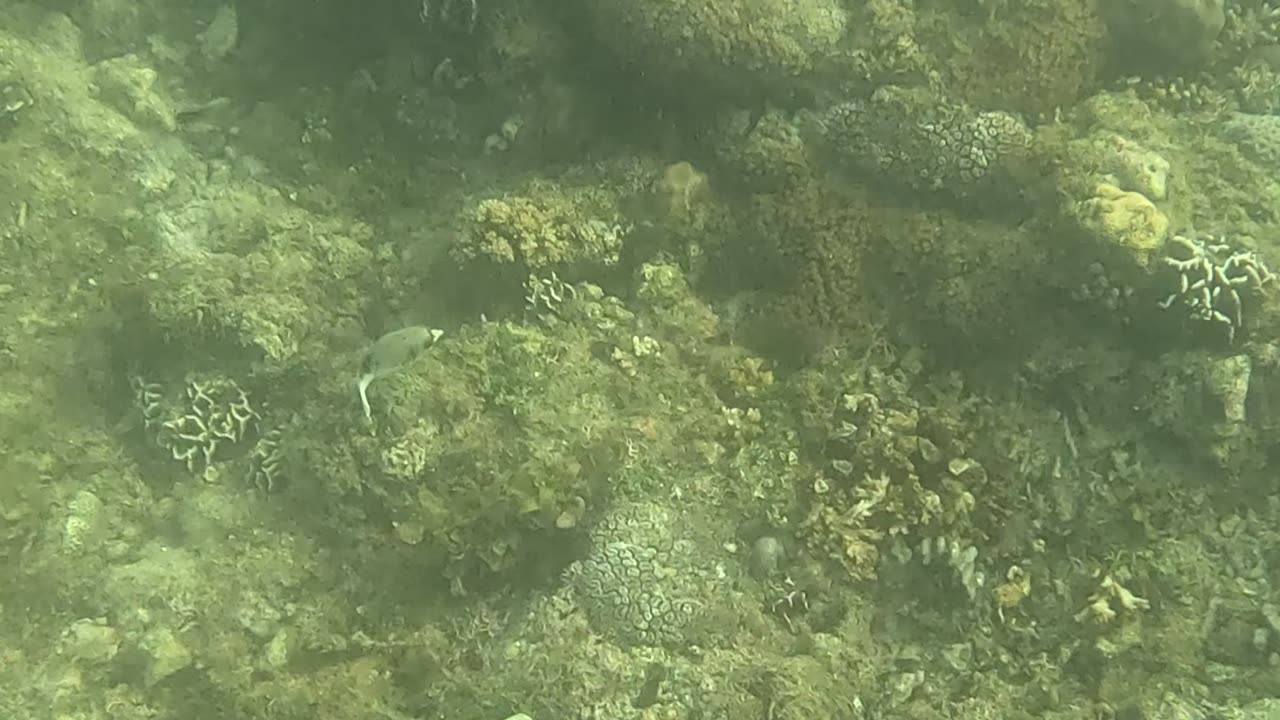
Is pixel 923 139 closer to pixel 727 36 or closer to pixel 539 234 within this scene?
→ pixel 727 36

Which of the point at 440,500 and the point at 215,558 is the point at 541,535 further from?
the point at 215,558

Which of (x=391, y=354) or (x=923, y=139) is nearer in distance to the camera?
(x=391, y=354)

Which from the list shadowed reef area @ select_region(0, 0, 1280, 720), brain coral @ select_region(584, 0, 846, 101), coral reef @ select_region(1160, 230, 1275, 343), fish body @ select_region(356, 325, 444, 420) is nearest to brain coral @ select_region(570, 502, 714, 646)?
shadowed reef area @ select_region(0, 0, 1280, 720)

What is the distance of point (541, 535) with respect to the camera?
493 centimetres

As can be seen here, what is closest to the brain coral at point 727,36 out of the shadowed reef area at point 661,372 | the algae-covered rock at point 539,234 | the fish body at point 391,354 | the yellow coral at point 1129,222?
the shadowed reef area at point 661,372

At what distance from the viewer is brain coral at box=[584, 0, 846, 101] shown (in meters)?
5.43

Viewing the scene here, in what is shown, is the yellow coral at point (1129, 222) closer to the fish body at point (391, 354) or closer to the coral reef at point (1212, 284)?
the coral reef at point (1212, 284)

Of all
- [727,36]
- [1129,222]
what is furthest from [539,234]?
[1129,222]

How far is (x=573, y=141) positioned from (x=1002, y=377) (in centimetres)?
308

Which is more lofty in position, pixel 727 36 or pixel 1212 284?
pixel 727 36

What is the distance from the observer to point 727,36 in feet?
17.9

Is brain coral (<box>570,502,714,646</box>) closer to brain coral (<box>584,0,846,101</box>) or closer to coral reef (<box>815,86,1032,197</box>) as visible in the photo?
coral reef (<box>815,86,1032,197</box>)

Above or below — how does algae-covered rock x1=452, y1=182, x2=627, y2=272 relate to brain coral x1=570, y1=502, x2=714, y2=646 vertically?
above

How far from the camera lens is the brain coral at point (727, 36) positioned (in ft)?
17.8
